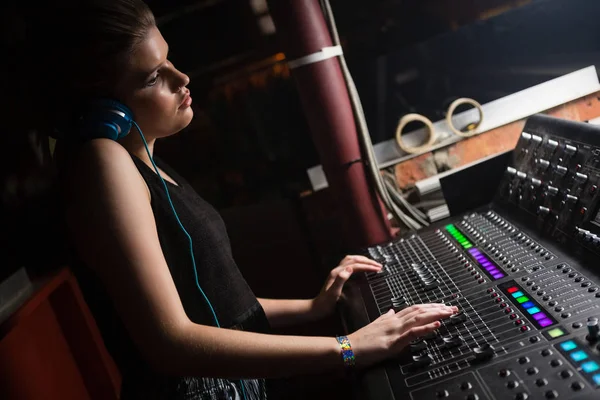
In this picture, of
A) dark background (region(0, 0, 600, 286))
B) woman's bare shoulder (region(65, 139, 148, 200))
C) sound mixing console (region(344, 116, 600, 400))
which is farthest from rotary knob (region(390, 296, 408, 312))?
dark background (region(0, 0, 600, 286))

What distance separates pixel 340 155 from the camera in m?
2.06

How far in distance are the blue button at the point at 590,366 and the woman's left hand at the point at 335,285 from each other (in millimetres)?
759

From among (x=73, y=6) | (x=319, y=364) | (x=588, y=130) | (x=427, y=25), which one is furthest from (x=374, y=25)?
(x=319, y=364)

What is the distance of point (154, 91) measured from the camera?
1.25 meters

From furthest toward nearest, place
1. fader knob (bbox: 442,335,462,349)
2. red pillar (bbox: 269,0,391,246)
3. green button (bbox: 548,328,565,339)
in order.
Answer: red pillar (bbox: 269,0,391,246) < fader knob (bbox: 442,335,462,349) < green button (bbox: 548,328,565,339)

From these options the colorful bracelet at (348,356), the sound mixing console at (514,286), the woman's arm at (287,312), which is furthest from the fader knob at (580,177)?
the woman's arm at (287,312)

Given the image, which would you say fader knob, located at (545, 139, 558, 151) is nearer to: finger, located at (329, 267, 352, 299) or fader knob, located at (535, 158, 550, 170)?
fader knob, located at (535, 158, 550, 170)

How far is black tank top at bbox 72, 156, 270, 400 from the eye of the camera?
123cm

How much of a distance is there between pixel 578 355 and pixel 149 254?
77cm

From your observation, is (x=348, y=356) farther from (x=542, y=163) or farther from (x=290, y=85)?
(x=290, y=85)

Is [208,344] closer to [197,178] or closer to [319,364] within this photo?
[319,364]

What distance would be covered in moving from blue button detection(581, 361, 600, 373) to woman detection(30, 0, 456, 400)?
292mm

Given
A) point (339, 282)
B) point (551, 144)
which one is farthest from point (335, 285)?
point (551, 144)

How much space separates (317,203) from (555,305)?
64.0 inches
